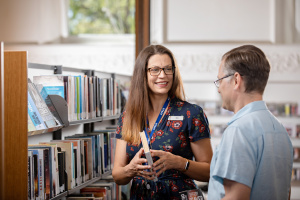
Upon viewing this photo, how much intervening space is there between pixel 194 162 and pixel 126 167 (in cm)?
38

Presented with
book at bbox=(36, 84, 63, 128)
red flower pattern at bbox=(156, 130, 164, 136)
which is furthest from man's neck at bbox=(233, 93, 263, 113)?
book at bbox=(36, 84, 63, 128)

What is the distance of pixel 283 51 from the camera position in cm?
635

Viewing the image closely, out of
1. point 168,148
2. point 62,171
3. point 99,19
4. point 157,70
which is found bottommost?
point 62,171

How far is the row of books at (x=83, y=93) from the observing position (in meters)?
2.82

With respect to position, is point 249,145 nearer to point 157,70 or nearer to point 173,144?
point 173,144

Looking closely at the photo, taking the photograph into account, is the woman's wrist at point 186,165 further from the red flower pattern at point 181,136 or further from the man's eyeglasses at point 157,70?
the man's eyeglasses at point 157,70

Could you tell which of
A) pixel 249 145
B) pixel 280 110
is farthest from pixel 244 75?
pixel 280 110

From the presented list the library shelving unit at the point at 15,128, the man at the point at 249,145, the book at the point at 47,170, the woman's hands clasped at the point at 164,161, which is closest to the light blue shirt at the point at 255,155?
the man at the point at 249,145

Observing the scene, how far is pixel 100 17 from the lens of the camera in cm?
743

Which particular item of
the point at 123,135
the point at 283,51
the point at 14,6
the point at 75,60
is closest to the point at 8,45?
the point at 14,6

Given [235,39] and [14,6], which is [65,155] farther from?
[14,6]

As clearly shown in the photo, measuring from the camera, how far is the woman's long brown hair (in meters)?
2.26

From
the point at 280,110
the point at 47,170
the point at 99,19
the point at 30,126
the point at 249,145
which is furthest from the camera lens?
the point at 99,19

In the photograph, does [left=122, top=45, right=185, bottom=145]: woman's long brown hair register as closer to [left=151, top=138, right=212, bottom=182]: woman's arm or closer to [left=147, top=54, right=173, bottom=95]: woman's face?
[left=147, top=54, right=173, bottom=95]: woman's face
